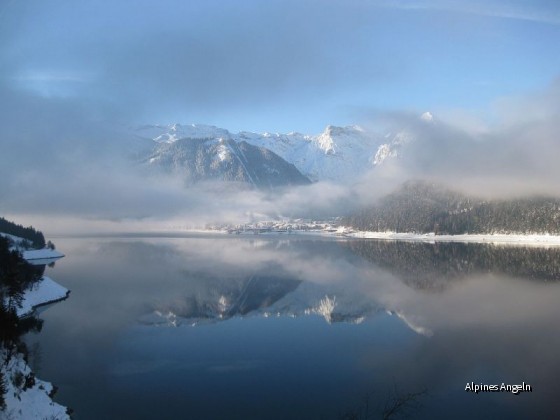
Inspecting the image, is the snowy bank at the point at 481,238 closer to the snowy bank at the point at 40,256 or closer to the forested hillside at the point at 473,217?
the forested hillside at the point at 473,217

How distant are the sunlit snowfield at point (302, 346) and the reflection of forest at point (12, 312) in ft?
5.71

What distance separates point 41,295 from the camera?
50.6 m

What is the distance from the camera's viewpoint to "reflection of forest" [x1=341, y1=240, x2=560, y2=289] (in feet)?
207

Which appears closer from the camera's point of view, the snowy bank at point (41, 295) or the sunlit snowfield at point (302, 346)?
the sunlit snowfield at point (302, 346)

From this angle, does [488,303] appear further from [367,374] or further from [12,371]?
[12,371]

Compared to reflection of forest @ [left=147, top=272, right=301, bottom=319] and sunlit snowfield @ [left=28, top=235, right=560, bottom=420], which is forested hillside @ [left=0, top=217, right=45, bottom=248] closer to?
sunlit snowfield @ [left=28, top=235, right=560, bottom=420]

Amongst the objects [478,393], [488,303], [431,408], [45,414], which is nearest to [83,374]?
[45,414]

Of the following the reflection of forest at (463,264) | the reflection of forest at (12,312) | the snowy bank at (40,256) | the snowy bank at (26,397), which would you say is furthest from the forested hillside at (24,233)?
the snowy bank at (26,397)

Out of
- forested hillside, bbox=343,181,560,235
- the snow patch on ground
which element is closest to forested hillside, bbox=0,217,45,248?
the snow patch on ground

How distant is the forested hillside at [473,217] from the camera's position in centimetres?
12850

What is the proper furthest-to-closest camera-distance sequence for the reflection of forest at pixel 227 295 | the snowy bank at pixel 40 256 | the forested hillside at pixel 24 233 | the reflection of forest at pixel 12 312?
the forested hillside at pixel 24 233 < the snowy bank at pixel 40 256 < the reflection of forest at pixel 227 295 < the reflection of forest at pixel 12 312

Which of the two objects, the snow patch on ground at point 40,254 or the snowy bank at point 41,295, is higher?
the snow patch on ground at point 40,254


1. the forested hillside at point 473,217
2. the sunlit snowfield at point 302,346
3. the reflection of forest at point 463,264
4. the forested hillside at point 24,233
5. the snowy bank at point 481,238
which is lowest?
the sunlit snowfield at point 302,346

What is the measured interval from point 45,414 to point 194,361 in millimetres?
10360
